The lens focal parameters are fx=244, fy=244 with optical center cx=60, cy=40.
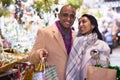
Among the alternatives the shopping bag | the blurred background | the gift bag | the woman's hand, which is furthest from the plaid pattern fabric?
the blurred background

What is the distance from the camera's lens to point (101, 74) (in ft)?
6.41

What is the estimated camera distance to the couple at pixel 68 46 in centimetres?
237

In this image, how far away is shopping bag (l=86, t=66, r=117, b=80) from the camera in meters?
1.93

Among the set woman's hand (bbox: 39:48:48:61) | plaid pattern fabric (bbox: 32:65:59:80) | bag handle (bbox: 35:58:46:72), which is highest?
woman's hand (bbox: 39:48:48:61)

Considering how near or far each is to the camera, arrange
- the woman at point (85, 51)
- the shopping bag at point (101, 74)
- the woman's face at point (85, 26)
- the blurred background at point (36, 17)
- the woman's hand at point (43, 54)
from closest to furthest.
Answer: the shopping bag at point (101, 74) → the woman's hand at point (43, 54) → the woman at point (85, 51) → the woman's face at point (85, 26) → the blurred background at point (36, 17)

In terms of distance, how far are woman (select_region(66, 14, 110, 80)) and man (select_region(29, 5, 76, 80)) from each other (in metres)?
0.08

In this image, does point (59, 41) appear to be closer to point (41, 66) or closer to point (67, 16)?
point (67, 16)

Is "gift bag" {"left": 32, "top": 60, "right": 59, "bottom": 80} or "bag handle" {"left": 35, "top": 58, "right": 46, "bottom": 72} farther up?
"bag handle" {"left": 35, "top": 58, "right": 46, "bottom": 72}

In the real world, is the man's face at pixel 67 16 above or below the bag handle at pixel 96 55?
above

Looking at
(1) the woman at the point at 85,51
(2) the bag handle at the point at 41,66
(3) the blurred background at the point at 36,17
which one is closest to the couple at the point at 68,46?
(1) the woman at the point at 85,51

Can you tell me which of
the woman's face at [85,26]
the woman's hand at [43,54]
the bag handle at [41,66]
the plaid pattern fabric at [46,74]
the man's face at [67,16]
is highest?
the man's face at [67,16]

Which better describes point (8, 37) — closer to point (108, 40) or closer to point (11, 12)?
point (11, 12)

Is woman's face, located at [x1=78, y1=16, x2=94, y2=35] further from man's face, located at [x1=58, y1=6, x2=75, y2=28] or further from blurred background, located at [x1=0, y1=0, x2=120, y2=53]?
blurred background, located at [x1=0, y1=0, x2=120, y2=53]

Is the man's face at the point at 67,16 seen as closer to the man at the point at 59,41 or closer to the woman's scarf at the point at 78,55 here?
the man at the point at 59,41
